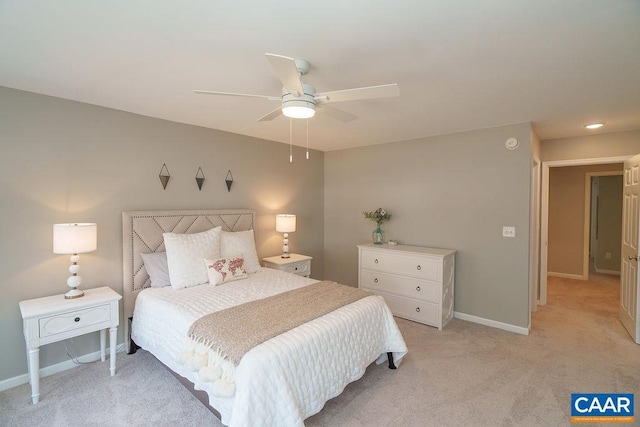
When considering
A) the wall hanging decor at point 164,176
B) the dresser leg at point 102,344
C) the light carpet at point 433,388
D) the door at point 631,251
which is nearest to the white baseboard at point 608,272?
the door at point 631,251

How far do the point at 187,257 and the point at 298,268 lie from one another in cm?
171

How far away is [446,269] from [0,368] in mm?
4335

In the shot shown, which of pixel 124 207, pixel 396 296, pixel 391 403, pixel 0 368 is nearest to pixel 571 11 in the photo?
pixel 391 403

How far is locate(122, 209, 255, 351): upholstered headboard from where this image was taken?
3.02m

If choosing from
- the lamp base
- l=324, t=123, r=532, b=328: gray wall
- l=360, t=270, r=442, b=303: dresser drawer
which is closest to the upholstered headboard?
the lamp base

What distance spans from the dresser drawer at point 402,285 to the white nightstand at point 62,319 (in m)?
2.95

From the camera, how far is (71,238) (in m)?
2.45

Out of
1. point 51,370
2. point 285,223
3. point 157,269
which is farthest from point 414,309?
point 51,370

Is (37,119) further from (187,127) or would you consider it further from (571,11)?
(571,11)

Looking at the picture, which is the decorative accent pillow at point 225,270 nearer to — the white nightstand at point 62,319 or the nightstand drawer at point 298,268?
the white nightstand at point 62,319

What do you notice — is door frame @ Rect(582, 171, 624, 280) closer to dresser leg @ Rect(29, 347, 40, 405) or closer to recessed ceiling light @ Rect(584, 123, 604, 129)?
recessed ceiling light @ Rect(584, 123, 604, 129)

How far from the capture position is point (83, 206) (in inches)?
112

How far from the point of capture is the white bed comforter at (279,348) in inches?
67.6

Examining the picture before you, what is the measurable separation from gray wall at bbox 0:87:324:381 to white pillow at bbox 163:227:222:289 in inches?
20.7
